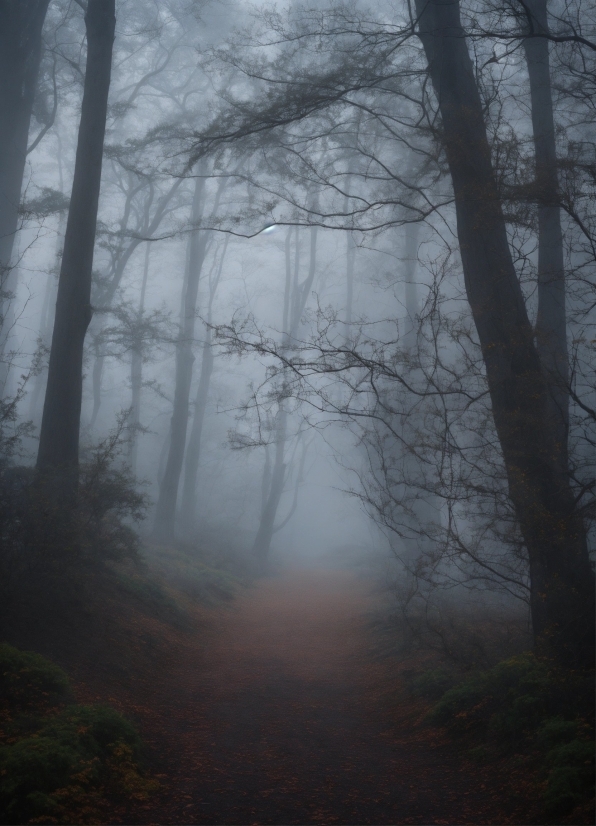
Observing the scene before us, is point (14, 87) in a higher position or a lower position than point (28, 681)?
higher

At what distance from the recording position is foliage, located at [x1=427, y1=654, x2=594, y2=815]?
4016 mm

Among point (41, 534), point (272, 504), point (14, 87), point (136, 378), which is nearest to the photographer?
point (41, 534)

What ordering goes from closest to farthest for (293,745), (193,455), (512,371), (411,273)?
(293,745)
(512,371)
(411,273)
(193,455)

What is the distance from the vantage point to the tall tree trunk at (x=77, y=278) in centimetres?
948

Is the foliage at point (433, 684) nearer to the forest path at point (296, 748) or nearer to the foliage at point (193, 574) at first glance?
the forest path at point (296, 748)

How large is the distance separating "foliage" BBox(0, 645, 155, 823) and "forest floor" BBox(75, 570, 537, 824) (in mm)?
283

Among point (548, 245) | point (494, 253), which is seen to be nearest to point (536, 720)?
point (494, 253)

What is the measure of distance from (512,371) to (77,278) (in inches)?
286

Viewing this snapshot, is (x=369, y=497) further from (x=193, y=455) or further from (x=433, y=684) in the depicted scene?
(x=193, y=455)

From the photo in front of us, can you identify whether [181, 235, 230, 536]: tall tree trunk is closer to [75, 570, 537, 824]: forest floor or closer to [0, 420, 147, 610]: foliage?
[75, 570, 537, 824]: forest floor

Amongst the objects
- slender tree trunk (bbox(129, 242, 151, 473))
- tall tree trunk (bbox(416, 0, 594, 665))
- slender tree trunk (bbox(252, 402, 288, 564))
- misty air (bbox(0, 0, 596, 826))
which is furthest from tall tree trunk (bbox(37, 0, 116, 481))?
slender tree trunk (bbox(252, 402, 288, 564))

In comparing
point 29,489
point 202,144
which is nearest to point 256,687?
point 29,489

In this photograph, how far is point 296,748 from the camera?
18.6 ft

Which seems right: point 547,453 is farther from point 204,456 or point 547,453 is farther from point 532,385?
point 204,456
